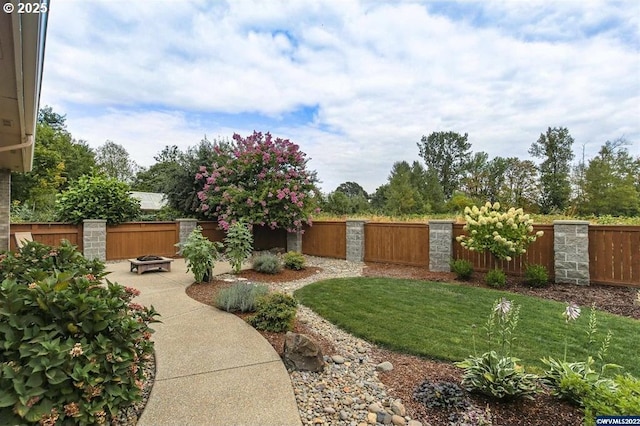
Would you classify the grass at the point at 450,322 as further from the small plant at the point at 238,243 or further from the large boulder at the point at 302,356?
the small plant at the point at 238,243

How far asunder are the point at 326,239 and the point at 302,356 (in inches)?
314

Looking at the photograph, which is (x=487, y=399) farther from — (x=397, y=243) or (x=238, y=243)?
(x=397, y=243)

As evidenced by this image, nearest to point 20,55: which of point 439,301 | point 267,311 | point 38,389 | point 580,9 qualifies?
point 38,389

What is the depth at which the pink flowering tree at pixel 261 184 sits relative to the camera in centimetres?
989

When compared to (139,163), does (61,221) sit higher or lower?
lower

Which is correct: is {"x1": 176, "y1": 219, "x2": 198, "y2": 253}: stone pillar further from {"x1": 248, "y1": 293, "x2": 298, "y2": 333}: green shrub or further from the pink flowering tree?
{"x1": 248, "y1": 293, "x2": 298, "y2": 333}: green shrub

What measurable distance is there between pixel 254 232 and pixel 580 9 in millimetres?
10436

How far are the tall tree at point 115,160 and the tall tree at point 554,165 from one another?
34.7 metres

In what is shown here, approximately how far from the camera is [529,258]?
7.04 meters

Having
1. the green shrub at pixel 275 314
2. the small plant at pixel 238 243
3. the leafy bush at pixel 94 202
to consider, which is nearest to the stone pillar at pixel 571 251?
the green shrub at pixel 275 314

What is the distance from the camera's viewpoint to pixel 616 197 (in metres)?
16.8

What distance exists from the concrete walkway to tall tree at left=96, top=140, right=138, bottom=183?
30.7 meters

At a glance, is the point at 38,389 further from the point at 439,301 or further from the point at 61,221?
the point at 61,221

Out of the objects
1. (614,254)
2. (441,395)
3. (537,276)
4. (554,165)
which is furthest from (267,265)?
(554,165)
